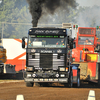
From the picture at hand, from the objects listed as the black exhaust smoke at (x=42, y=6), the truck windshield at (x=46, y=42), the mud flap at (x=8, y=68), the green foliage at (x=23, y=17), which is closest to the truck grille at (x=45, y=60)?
the truck windshield at (x=46, y=42)

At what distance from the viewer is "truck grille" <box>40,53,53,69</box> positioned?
1443 centimetres

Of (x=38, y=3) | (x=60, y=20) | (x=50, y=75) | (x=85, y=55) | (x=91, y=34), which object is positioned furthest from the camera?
(x=60, y=20)

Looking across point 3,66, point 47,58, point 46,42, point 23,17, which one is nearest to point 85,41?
point 3,66

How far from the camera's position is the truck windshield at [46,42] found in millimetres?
14453

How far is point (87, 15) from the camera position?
286ft

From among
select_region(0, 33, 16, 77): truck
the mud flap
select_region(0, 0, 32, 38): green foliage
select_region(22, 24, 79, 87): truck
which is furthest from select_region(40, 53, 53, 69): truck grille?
select_region(0, 0, 32, 38): green foliage

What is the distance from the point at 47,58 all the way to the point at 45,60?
15 centimetres

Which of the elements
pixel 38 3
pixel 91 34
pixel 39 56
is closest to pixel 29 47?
pixel 39 56

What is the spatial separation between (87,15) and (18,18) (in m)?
21.9

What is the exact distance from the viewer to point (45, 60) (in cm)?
1450

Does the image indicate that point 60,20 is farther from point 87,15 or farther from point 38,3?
point 38,3

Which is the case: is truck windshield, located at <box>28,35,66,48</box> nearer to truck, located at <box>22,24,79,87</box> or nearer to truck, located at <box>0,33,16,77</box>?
truck, located at <box>22,24,79,87</box>

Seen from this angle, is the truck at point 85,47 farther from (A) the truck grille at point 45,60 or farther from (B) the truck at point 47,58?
(A) the truck grille at point 45,60

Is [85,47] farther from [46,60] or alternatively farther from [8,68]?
[46,60]
